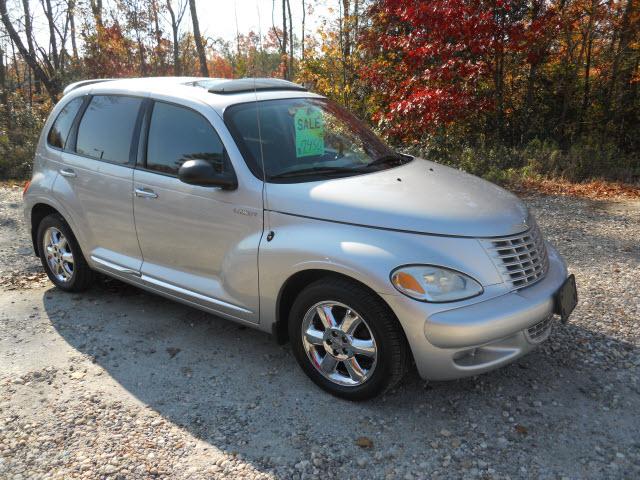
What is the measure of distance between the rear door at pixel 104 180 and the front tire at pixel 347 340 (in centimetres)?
158

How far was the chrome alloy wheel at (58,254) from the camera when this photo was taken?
4773 millimetres

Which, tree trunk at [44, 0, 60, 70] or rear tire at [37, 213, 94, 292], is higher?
tree trunk at [44, 0, 60, 70]

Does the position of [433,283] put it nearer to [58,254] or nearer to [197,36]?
[58,254]

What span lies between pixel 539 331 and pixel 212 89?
2.62 metres

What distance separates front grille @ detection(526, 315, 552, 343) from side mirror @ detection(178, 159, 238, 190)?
1.91 metres

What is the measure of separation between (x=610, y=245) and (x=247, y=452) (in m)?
4.85

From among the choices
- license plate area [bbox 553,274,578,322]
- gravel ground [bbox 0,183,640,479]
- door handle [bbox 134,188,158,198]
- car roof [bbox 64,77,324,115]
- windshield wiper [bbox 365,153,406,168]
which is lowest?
gravel ground [bbox 0,183,640,479]

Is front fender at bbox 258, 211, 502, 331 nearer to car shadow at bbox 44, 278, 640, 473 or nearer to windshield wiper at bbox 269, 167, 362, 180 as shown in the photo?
windshield wiper at bbox 269, 167, 362, 180

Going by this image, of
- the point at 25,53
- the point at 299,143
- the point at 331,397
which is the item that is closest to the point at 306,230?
the point at 299,143

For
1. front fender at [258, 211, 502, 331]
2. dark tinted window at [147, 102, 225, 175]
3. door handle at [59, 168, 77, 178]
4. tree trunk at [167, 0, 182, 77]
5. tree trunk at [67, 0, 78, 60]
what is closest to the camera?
front fender at [258, 211, 502, 331]

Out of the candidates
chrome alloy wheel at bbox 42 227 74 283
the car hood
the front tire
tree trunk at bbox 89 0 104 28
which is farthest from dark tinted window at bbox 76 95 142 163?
tree trunk at bbox 89 0 104 28

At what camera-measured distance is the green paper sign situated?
362 centimetres

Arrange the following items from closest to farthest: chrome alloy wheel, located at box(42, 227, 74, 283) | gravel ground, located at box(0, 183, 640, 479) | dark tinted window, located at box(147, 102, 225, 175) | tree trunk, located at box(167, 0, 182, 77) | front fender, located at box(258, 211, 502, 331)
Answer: gravel ground, located at box(0, 183, 640, 479)
front fender, located at box(258, 211, 502, 331)
dark tinted window, located at box(147, 102, 225, 175)
chrome alloy wheel, located at box(42, 227, 74, 283)
tree trunk, located at box(167, 0, 182, 77)

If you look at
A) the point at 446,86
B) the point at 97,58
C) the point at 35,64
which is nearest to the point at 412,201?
the point at 446,86
